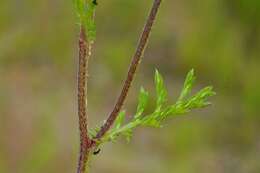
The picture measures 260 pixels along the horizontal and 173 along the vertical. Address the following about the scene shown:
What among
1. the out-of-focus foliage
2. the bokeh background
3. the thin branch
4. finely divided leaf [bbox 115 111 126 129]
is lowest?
the bokeh background

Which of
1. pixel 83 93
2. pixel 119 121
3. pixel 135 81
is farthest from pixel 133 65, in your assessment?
pixel 135 81

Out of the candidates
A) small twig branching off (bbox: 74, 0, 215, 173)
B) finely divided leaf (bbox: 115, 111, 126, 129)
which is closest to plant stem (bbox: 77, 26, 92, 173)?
small twig branching off (bbox: 74, 0, 215, 173)

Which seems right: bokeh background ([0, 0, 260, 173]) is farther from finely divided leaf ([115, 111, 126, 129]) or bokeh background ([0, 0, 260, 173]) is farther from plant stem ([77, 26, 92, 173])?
plant stem ([77, 26, 92, 173])

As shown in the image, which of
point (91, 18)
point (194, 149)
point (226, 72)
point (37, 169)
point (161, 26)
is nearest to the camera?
point (91, 18)

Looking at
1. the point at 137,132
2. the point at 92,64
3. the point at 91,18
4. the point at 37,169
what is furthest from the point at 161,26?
the point at 91,18

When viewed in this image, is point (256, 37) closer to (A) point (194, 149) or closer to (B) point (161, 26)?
(B) point (161, 26)

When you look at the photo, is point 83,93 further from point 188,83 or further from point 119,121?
point 188,83

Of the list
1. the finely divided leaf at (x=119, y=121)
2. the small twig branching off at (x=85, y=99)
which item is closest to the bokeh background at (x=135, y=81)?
the finely divided leaf at (x=119, y=121)
